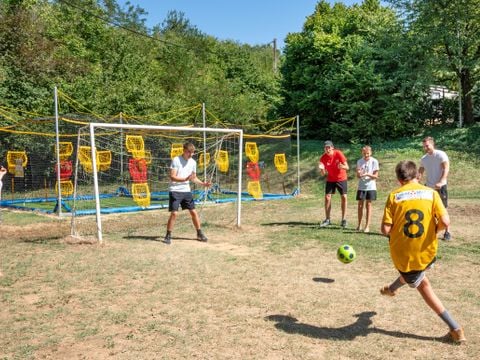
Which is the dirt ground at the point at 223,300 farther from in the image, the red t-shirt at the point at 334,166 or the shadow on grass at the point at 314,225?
the red t-shirt at the point at 334,166

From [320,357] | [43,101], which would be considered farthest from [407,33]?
[320,357]

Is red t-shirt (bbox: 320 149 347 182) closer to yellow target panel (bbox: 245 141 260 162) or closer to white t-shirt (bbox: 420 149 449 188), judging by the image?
white t-shirt (bbox: 420 149 449 188)

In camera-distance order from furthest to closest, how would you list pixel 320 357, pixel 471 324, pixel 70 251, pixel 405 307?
pixel 70 251, pixel 405 307, pixel 471 324, pixel 320 357

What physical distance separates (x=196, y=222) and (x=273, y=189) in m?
11.9

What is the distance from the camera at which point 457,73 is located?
20094 millimetres

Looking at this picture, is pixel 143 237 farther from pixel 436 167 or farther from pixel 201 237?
pixel 436 167

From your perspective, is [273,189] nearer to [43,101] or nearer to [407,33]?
[407,33]

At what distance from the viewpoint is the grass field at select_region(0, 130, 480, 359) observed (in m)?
3.91

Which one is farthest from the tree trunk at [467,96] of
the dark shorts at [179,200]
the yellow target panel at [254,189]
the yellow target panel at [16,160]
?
the yellow target panel at [16,160]

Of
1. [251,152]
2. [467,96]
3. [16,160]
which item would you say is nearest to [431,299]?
[251,152]

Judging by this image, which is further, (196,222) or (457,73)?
(457,73)

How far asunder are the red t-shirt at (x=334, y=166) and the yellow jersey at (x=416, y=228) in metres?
5.51

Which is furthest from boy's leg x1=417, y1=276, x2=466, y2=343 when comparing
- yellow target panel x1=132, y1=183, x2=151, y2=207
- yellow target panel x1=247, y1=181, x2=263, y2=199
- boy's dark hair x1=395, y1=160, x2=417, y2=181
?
yellow target panel x1=247, y1=181, x2=263, y2=199

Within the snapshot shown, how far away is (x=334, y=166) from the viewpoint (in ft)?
31.5
